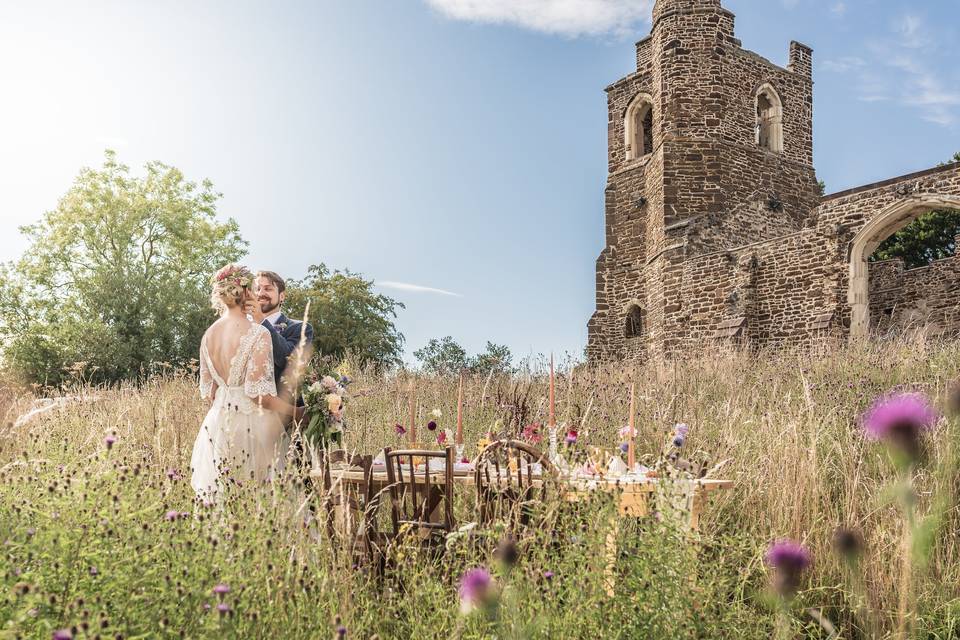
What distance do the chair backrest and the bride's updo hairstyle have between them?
145 centimetres

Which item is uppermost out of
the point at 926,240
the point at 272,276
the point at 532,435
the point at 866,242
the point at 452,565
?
the point at 926,240

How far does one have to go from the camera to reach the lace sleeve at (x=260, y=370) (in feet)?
13.5

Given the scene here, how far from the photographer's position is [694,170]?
64.6 feet

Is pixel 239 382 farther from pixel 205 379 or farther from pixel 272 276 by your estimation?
pixel 272 276

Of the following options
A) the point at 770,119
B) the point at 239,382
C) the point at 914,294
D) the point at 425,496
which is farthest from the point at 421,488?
the point at 770,119

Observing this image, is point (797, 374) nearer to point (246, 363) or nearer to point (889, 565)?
point (889, 565)

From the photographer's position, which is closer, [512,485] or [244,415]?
[512,485]

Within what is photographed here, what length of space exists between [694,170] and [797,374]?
1303 cm

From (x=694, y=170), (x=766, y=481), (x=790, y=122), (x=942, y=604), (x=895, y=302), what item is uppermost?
(x=790, y=122)

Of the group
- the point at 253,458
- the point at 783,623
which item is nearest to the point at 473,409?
the point at 253,458

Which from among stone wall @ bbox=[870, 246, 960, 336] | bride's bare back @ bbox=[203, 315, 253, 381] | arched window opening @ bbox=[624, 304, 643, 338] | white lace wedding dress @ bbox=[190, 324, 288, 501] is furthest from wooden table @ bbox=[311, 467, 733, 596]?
arched window opening @ bbox=[624, 304, 643, 338]

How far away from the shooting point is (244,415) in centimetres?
423

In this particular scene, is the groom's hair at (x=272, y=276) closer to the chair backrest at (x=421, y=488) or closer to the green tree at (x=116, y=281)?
the chair backrest at (x=421, y=488)

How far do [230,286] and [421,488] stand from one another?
1674 millimetres
